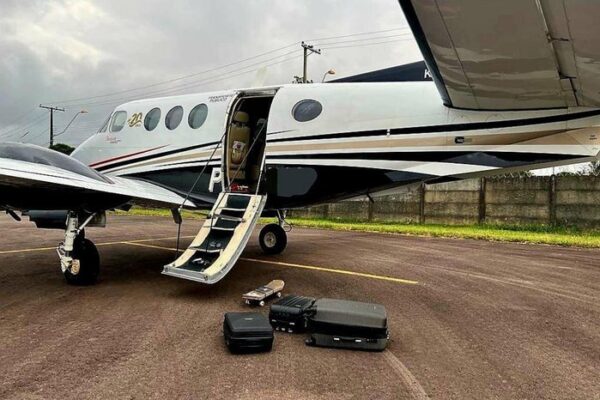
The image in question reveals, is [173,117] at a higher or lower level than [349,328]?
higher

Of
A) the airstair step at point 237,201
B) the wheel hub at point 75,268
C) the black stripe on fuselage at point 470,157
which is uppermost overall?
the black stripe on fuselage at point 470,157

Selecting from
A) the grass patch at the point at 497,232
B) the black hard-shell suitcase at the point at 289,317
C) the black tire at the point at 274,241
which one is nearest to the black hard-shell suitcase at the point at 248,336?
the black hard-shell suitcase at the point at 289,317

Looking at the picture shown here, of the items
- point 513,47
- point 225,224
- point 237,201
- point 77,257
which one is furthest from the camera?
point 237,201

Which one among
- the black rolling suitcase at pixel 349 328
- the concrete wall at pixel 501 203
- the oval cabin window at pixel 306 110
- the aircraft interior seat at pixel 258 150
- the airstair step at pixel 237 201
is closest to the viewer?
the black rolling suitcase at pixel 349 328

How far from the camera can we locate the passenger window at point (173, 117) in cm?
1000

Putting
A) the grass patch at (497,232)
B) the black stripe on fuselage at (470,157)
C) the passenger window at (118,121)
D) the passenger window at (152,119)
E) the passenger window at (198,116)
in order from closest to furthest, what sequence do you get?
the black stripe on fuselage at (470,157), the passenger window at (198,116), the passenger window at (152,119), the passenger window at (118,121), the grass patch at (497,232)

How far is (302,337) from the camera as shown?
15.6 feet

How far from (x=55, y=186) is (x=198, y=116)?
386 centimetres

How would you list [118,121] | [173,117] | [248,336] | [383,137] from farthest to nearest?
[118,121] < [173,117] < [383,137] < [248,336]

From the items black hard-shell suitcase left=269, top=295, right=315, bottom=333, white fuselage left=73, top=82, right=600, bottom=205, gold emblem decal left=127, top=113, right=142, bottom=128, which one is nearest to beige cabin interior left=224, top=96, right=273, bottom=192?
white fuselage left=73, top=82, right=600, bottom=205

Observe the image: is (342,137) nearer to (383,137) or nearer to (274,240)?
(383,137)

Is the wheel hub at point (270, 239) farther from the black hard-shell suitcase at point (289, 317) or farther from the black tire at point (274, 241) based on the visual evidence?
the black hard-shell suitcase at point (289, 317)

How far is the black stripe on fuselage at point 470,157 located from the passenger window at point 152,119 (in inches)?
178

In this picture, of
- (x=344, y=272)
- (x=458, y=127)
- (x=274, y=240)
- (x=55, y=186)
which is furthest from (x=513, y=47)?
(x=274, y=240)
